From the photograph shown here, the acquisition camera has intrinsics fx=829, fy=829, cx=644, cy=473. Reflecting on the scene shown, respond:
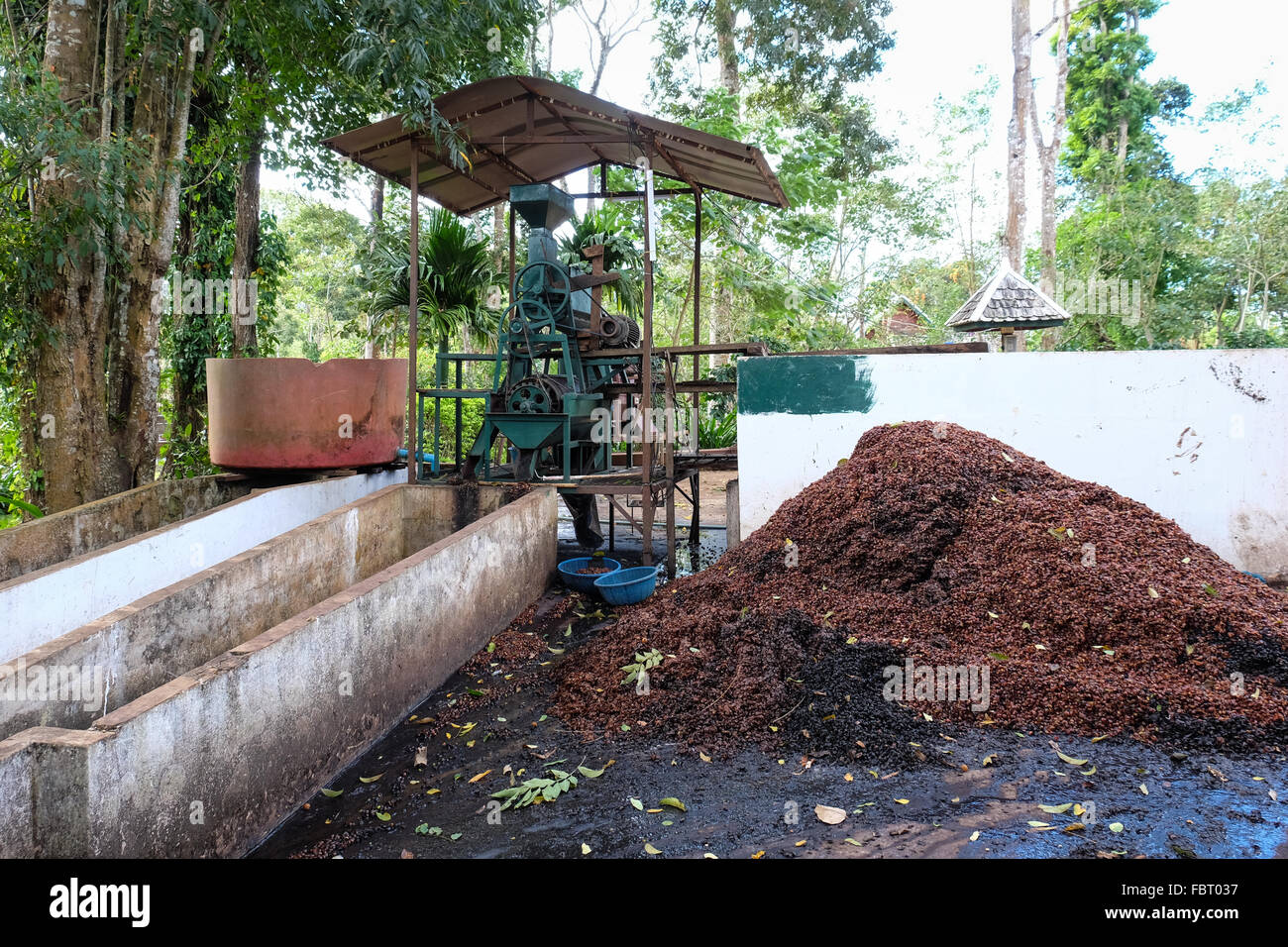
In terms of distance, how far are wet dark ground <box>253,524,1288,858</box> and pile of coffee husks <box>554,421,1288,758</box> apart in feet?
0.53

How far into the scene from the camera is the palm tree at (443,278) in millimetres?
9023

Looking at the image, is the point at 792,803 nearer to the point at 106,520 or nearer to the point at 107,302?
the point at 106,520

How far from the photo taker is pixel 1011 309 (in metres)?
9.65

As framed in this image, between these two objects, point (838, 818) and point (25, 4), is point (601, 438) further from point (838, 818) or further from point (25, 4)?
point (25, 4)

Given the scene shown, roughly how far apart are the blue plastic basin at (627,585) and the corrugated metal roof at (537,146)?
2.75 meters

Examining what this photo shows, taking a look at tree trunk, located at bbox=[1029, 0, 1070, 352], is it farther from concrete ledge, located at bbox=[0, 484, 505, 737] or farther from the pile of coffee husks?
concrete ledge, located at bbox=[0, 484, 505, 737]

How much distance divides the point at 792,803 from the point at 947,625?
1455mm

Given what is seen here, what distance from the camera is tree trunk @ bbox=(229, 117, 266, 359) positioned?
24.4 ft

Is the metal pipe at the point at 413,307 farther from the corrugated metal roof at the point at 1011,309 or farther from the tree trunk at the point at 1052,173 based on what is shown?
the tree trunk at the point at 1052,173

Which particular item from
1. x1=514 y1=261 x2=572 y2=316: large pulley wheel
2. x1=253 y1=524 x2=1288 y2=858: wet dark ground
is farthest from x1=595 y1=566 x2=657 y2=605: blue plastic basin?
x1=514 y1=261 x2=572 y2=316: large pulley wheel

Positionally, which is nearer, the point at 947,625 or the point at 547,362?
the point at 947,625

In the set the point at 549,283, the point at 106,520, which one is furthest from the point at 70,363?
the point at 549,283

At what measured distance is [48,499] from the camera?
5.44 m

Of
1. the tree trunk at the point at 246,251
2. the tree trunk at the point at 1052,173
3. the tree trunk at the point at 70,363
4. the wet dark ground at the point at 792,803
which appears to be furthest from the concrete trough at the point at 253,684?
the tree trunk at the point at 1052,173
